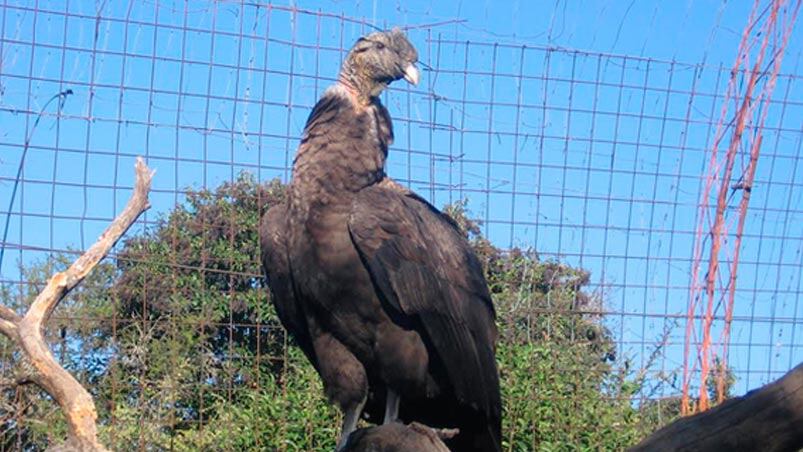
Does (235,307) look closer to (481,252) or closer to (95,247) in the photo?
(481,252)

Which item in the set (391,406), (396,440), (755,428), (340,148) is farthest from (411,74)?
(755,428)

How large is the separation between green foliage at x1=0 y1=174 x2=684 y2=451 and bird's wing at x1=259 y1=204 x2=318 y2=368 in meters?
1.05

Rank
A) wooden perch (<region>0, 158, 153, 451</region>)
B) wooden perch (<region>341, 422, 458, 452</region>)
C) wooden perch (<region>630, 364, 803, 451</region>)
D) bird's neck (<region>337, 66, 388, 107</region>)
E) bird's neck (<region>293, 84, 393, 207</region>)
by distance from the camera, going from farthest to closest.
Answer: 1. bird's neck (<region>337, 66, 388, 107</region>)
2. bird's neck (<region>293, 84, 393, 207</region>)
3. wooden perch (<region>0, 158, 153, 451</region>)
4. wooden perch (<region>341, 422, 458, 452</region>)
5. wooden perch (<region>630, 364, 803, 451</region>)

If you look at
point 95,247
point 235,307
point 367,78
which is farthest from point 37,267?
point 367,78

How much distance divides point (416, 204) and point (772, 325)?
7.94ft

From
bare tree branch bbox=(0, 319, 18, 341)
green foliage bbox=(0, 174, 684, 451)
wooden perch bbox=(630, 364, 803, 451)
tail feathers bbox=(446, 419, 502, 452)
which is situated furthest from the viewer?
green foliage bbox=(0, 174, 684, 451)

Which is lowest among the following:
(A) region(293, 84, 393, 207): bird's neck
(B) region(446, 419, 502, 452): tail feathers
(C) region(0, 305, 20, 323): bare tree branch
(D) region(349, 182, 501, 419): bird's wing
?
(B) region(446, 419, 502, 452): tail feathers

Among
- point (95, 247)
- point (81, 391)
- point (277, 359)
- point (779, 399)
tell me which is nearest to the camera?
point (779, 399)

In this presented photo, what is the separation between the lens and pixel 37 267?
4.97m

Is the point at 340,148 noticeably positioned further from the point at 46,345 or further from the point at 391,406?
the point at 46,345

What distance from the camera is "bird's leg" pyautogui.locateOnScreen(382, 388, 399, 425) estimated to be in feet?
13.1

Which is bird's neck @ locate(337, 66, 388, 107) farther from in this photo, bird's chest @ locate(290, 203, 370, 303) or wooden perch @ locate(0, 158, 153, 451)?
wooden perch @ locate(0, 158, 153, 451)

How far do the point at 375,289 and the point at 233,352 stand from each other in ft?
5.22

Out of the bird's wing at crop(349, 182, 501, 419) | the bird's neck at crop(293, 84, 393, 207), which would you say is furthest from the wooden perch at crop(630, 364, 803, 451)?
the bird's neck at crop(293, 84, 393, 207)
